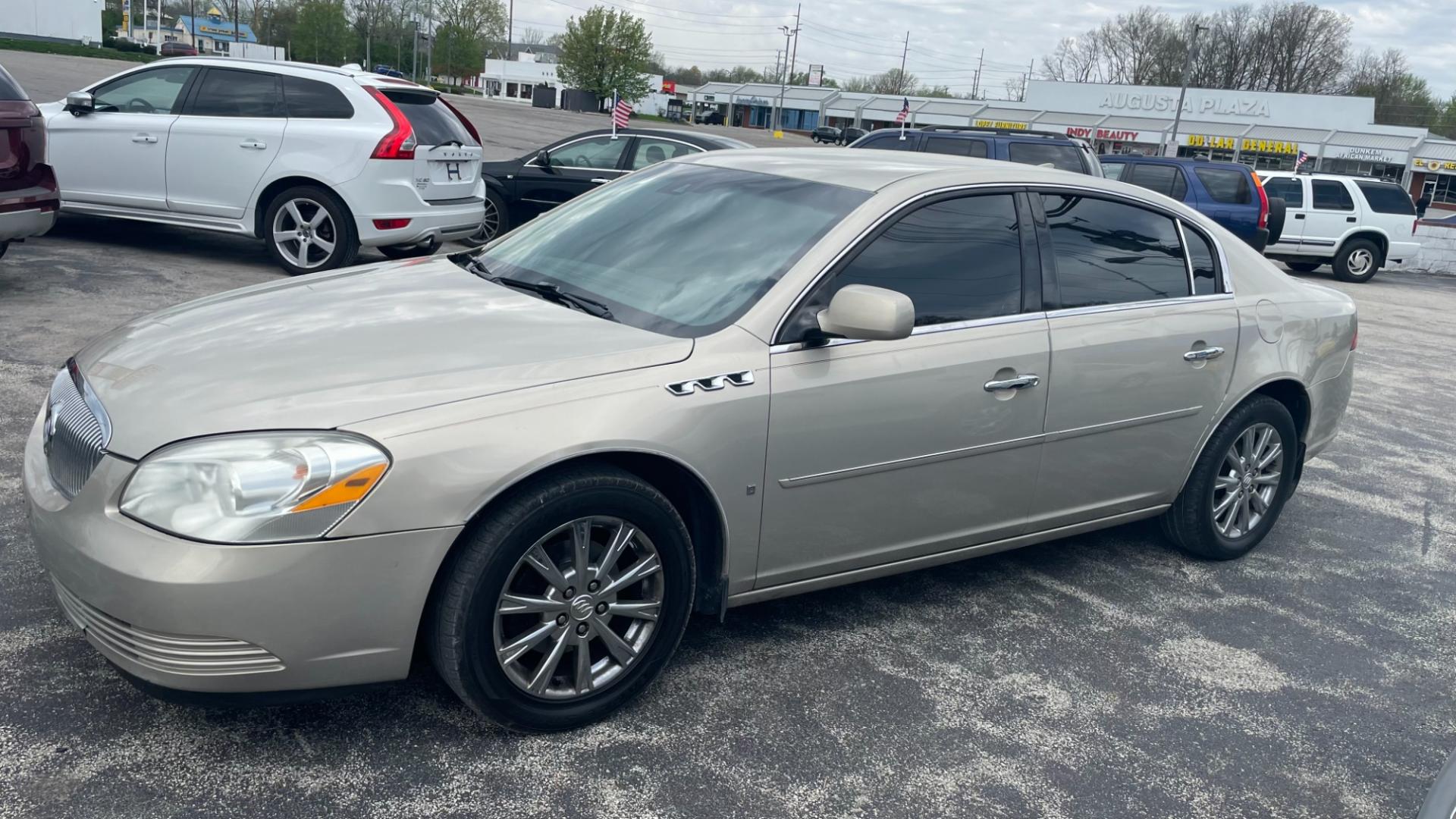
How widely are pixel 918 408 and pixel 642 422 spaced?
0.97m

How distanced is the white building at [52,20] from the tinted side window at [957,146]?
8281 cm

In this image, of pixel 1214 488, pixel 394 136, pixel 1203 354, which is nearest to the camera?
pixel 1203 354

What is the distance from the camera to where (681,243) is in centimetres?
366

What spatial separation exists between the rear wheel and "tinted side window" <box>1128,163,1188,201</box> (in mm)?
3948

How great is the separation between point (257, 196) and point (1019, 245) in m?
6.92

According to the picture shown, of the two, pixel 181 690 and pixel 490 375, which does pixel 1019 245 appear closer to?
pixel 490 375

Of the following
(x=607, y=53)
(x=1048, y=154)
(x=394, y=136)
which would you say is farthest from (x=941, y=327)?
(x=607, y=53)

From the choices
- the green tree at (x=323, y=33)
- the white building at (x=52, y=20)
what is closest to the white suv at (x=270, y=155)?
the white building at (x=52, y=20)

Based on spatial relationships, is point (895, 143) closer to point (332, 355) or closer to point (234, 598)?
point (332, 355)

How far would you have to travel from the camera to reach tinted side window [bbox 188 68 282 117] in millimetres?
8859

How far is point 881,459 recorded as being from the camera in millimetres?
3422

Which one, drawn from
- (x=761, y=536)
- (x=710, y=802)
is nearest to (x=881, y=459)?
(x=761, y=536)

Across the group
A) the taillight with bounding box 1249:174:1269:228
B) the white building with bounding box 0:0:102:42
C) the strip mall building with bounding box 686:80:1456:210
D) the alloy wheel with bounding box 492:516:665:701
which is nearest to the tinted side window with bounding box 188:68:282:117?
the alloy wheel with bounding box 492:516:665:701

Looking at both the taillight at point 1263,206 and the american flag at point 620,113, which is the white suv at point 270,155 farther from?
the taillight at point 1263,206
